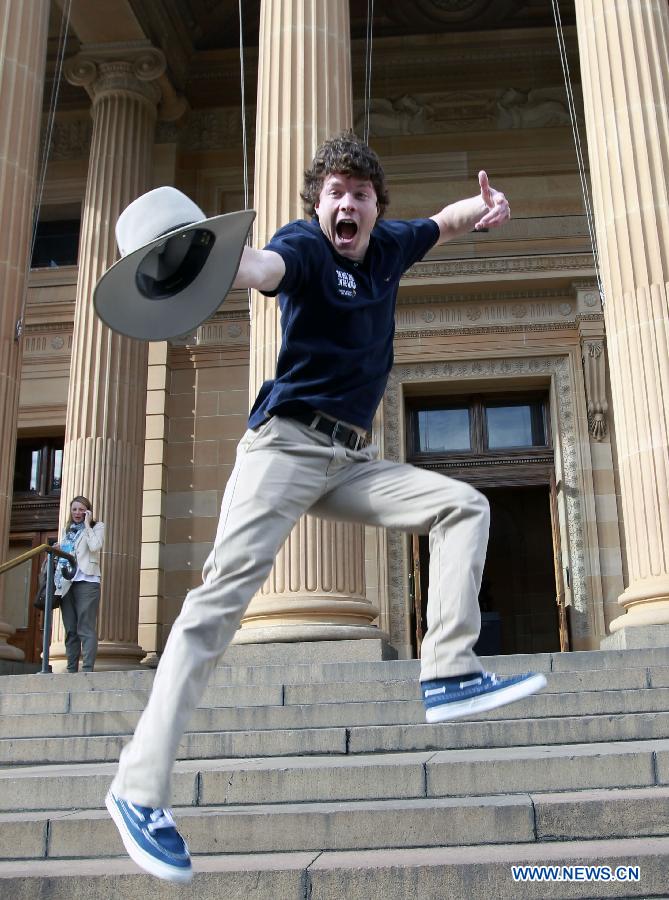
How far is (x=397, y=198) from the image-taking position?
55.1 feet

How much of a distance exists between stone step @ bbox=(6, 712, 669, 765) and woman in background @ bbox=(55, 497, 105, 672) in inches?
188

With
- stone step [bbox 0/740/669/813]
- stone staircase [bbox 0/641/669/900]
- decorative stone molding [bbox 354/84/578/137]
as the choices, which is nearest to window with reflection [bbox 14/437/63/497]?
decorative stone molding [bbox 354/84/578/137]

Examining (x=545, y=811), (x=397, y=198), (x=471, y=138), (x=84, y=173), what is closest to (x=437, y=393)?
(x=397, y=198)

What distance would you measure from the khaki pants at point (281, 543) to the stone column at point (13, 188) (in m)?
8.33

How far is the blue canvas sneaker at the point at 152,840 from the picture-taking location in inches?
107

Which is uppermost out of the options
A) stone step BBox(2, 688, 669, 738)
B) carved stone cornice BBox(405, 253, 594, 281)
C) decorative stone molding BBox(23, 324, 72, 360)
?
carved stone cornice BBox(405, 253, 594, 281)

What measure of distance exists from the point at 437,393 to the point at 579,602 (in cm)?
401

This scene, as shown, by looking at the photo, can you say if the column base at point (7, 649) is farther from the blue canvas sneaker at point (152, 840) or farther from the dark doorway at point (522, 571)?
the dark doorway at point (522, 571)

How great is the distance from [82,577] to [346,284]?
26.4 feet

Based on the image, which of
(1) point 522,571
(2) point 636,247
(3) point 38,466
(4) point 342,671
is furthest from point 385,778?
(1) point 522,571

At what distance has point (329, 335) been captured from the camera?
129 inches

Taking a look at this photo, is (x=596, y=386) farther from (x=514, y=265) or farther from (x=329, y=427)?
(x=329, y=427)

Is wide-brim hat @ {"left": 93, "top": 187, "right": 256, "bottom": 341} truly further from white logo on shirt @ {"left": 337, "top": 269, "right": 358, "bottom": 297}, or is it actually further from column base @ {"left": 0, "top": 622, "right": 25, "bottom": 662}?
column base @ {"left": 0, "top": 622, "right": 25, "bottom": 662}

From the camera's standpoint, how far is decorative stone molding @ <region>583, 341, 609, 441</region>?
48.8 feet
